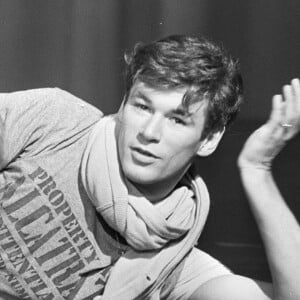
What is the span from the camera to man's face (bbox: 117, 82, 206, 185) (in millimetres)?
1815

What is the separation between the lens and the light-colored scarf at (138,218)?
74.0 inches

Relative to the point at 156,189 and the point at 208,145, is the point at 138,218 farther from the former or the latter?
the point at 208,145

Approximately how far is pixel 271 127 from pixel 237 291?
1.43ft

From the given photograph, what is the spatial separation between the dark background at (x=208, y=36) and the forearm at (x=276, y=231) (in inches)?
9.1

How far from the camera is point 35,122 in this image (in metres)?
1.88

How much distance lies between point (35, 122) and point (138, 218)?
34 cm

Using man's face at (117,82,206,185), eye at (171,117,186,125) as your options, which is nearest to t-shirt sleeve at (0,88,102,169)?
man's face at (117,82,206,185)

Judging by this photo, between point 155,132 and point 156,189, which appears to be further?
point 156,189

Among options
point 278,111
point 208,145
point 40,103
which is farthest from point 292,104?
point 40,103

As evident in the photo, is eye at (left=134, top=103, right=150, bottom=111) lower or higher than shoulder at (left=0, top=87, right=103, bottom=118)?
higher

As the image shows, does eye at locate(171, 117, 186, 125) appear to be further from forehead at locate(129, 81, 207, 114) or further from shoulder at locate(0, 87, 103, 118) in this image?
shoulder at locate(0, 87, 103, 118)

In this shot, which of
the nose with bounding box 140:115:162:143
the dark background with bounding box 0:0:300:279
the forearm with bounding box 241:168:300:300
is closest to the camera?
the nose with bounding box 140:115:162:143

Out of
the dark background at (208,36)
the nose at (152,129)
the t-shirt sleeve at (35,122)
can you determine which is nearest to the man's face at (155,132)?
the nose at (152,129)

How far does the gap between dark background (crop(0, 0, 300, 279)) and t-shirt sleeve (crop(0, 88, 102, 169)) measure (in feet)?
1.35
